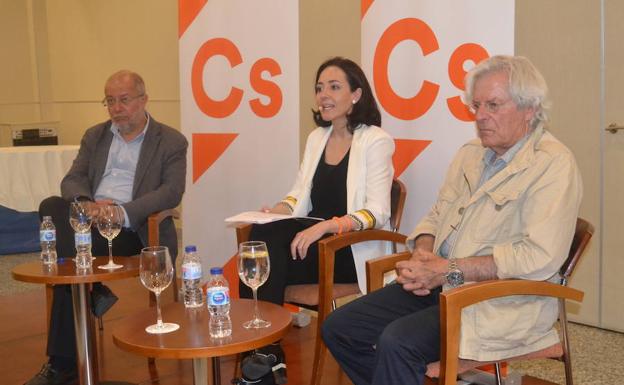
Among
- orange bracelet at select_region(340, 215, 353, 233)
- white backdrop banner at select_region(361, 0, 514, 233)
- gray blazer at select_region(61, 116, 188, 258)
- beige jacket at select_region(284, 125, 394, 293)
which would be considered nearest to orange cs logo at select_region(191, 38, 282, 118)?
gray blazer at select_region(61, 116, 188, 258)

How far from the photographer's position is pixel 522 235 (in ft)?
6.93

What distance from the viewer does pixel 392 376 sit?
1.98 metres

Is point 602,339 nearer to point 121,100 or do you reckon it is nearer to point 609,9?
point 609,9

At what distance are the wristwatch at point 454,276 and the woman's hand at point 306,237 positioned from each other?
0.75 meters

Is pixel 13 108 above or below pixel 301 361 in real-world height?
above

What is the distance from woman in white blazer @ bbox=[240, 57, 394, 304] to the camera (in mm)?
2820

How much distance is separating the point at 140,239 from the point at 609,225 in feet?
7.37

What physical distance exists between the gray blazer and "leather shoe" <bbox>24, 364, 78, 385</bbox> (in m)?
0.70

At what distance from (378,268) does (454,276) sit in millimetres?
417

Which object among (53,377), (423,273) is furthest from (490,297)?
(53,377)

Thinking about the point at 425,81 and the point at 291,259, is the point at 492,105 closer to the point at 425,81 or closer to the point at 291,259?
the point at 425,81

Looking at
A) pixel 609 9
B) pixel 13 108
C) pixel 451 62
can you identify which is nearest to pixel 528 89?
pixel 451 62

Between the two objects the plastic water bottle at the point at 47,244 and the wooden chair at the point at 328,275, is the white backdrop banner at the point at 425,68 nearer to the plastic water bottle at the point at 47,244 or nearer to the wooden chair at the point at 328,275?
the wooden chair at the point at 328,275

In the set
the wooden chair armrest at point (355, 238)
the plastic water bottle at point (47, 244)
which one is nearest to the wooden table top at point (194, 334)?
the wooden chair armrest at point (355, 238)
